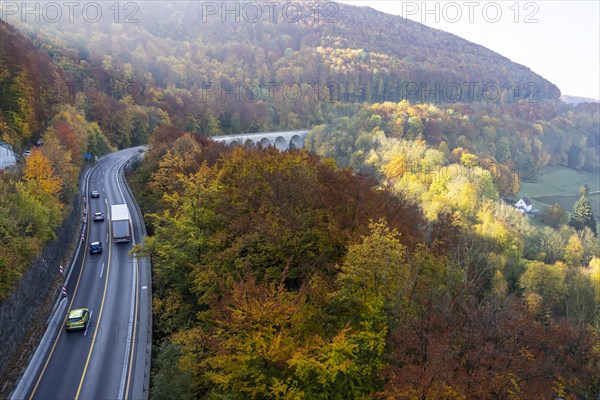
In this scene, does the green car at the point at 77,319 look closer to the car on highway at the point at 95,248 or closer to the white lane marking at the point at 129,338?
the white lane marking at the point at 129,338

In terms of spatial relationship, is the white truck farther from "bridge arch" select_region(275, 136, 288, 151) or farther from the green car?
"bridge arch" select_region(275, 136, 288, 151)

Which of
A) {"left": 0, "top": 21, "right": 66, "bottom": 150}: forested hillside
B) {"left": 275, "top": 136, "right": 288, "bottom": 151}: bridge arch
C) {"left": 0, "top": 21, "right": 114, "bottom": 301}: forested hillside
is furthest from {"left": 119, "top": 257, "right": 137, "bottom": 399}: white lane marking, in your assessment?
{"left": 275, "top": 136, "right": 288, "bottom": 151}: bridge arch

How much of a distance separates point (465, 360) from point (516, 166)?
119 metres

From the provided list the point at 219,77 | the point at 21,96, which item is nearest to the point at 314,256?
the point at 21,96

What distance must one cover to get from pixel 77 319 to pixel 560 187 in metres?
135

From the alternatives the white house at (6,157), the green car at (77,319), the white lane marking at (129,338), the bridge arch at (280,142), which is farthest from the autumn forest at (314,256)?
the bridge arch at (280,142)

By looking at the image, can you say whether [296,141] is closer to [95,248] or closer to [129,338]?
[95,248]

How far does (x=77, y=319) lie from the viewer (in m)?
26.4

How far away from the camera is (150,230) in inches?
1757

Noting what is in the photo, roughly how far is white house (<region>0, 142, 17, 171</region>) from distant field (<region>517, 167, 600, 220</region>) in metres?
105

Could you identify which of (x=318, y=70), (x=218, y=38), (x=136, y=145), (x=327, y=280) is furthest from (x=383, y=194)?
(x=218, y=38)

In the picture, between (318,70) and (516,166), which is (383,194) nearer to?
(516,166)

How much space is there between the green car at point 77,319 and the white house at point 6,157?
65.7 ft

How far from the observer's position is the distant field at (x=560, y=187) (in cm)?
10728
